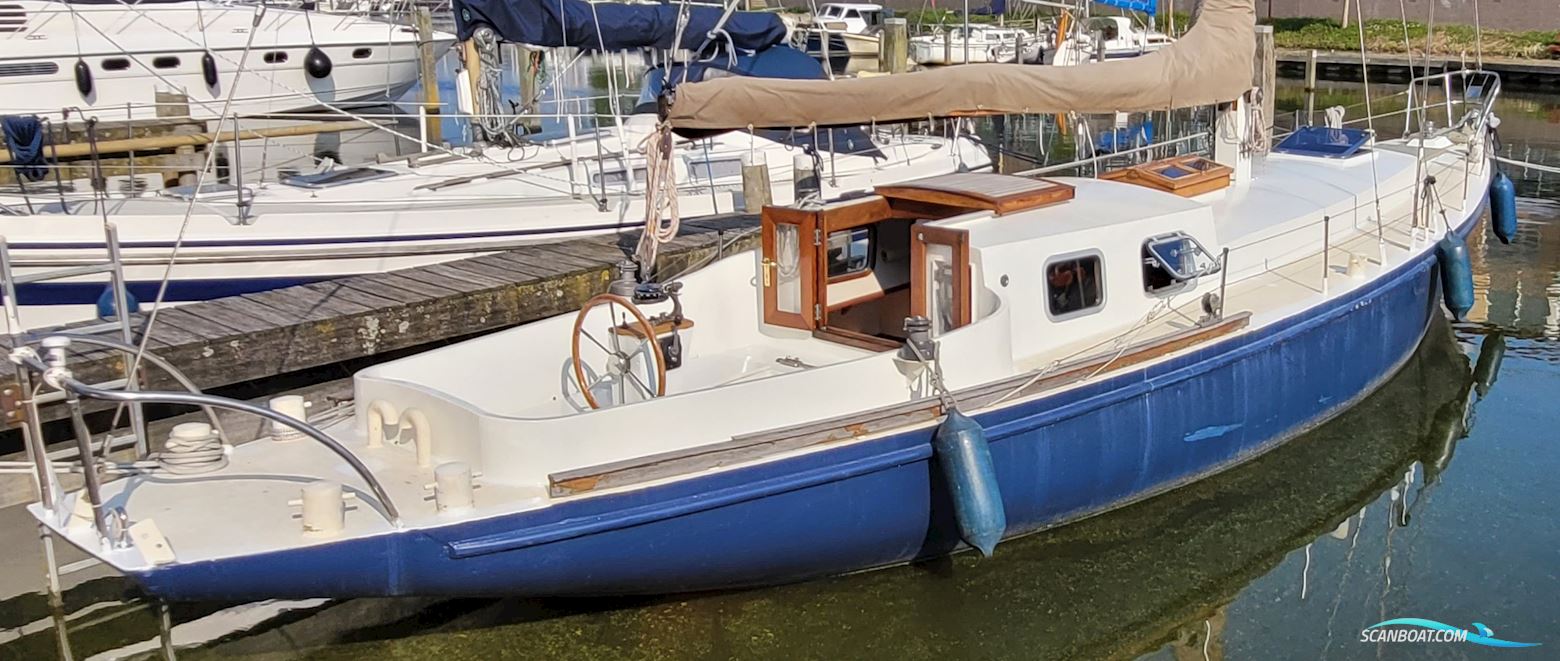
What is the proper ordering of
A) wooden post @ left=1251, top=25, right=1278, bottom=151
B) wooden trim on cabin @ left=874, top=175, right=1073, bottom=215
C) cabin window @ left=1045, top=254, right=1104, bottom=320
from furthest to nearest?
wooden post @ left=1251, top=25, right=1278, bottom=151 → wooden trim on cabin @ left=874, top=175, right=1073, bottom=215 → cabin window @ left=1045, top=254, right=1104, bottom=320

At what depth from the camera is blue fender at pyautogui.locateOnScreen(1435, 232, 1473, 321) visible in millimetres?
11930

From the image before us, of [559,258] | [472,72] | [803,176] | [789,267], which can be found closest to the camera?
[789,267]

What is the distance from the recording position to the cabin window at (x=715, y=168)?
1552 cm

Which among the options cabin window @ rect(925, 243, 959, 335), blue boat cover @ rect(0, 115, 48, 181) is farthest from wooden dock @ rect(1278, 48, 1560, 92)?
blue boat cover @ rect(0, 115, 48, 181)

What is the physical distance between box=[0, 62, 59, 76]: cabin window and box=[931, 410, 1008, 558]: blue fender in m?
20.6

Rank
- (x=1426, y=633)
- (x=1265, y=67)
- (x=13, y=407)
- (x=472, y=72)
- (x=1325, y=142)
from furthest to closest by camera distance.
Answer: (x=1265, y=67) < (x=472, y=72) < (x=1325, y=142) < (x=1426, y=633) < (x=13, y=407)

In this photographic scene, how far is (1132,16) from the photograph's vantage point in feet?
121

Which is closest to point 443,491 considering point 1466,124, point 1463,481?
point 1463,481

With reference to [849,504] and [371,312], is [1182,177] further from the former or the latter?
[371,312]

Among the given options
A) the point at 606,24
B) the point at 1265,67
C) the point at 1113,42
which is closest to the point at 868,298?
the point at 606,24

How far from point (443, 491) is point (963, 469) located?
9.58ft

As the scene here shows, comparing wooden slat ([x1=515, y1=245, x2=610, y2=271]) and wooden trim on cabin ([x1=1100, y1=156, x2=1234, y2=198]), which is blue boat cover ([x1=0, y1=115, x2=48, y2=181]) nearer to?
wooden slat ([x1=515, y1=245, x2=610, y2=271])

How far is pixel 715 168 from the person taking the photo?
15766mm

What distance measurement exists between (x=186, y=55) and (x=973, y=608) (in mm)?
20440
